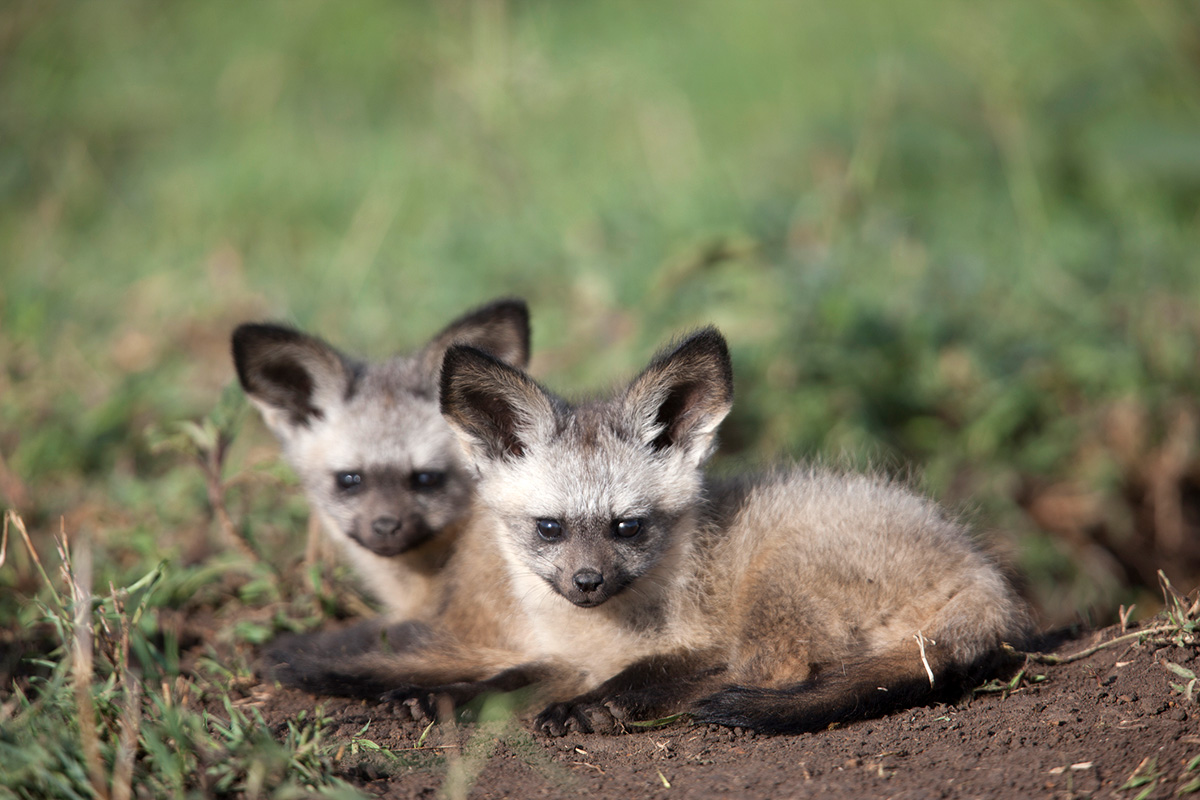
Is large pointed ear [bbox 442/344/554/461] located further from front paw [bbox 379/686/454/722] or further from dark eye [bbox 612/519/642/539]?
front paw [bbox 379/686/454/722]

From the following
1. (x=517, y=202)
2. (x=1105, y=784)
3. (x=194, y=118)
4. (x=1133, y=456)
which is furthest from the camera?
(x=194, y=118)

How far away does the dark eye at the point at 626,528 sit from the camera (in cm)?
338

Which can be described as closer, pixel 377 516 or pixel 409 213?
pixel 377 516

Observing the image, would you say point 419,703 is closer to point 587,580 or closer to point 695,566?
point 587,580

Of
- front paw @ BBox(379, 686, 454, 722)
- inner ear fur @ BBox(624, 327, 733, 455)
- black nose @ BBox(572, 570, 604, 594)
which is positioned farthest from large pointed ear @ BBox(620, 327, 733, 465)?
front paw @ BBox(379, 686, 454, 722)

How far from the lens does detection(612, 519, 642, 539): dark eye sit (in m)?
3.38

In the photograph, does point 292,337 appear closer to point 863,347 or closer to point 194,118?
point 863,347

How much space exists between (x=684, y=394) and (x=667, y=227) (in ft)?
10.3

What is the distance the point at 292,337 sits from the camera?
413cm

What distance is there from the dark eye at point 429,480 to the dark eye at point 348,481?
238mm

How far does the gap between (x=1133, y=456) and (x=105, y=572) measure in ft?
16.6

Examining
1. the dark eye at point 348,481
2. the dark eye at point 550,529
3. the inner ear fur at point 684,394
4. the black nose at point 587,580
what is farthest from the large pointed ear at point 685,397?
the dark eye at point 348,481

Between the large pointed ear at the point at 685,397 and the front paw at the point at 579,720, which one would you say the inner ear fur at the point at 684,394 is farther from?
the front paw at the point at 579,720

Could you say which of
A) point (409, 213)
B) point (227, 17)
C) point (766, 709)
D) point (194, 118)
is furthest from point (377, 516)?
point (227, 17)
